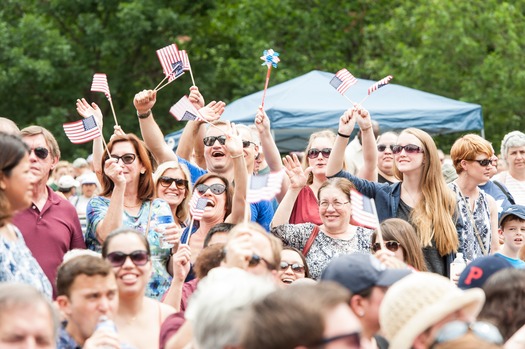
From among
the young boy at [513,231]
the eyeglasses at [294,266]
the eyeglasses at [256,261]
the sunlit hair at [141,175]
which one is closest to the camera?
the eyeglasses at [256,261]

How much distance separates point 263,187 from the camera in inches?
218

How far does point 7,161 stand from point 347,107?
10.7 metres

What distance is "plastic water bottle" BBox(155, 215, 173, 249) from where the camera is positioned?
20.4 ft

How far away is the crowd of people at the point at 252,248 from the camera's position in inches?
145

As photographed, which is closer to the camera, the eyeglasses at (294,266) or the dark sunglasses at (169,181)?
the eyeglasses at (294,266)

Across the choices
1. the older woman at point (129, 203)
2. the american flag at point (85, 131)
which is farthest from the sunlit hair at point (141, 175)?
the american flag at point (85, 131)

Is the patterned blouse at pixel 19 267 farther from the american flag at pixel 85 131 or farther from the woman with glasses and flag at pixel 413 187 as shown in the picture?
the woman with glasses and flag at pixel 413 187

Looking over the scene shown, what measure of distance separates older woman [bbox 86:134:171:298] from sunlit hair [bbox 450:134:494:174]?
98.7 inches

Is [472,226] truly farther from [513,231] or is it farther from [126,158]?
[126,158]

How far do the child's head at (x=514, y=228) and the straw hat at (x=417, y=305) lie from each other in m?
3.47

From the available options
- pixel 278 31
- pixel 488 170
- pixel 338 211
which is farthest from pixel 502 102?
pixel 338 211

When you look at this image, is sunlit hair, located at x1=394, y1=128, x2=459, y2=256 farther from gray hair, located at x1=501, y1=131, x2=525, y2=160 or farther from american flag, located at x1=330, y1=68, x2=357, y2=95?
gray hair, located at x1=501, y1=131, x2=525, y2=160

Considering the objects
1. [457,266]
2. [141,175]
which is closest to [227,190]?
[141,175]

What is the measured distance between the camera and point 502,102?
68.9 ft
